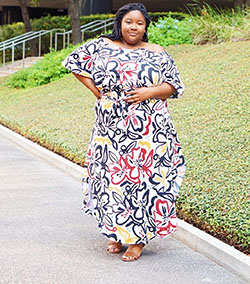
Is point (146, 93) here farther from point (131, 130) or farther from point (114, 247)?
point (114, 247)

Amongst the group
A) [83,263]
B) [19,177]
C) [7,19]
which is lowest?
[7,19]

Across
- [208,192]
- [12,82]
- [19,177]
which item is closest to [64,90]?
[12,82]

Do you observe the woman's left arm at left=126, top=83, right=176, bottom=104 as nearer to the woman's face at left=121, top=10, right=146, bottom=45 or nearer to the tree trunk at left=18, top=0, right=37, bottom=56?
the woman's face at left=121, top=10, right=146, bottom=45

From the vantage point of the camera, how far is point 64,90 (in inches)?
698

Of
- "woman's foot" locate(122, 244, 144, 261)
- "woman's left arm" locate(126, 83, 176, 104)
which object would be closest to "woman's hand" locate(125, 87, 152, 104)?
"woman's left arm" locate(126, 83, 176, 104)

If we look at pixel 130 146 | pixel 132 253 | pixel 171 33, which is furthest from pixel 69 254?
pixel 171 33

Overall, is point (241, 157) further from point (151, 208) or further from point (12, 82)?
point (12, 82)

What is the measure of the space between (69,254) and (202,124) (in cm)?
511

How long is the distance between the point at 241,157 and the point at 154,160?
2831 millimetres

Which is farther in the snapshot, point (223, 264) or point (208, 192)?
point (208, 192)

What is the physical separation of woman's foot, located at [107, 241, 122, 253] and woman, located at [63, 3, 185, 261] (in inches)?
7.2

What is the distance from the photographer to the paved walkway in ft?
16.9

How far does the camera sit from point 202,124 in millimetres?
10453

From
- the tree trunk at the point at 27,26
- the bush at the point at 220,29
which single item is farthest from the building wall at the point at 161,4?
the bush at the point at 220,29
